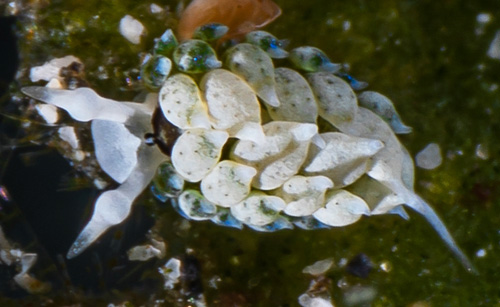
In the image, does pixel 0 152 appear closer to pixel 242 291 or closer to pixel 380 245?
pixel 242 291

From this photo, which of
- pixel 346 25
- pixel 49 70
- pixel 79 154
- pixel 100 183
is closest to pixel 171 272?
pixel 100 183

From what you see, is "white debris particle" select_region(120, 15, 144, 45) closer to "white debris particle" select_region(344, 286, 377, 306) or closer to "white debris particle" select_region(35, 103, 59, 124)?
"white debris particle" select_region(35, 103, 59, 124)

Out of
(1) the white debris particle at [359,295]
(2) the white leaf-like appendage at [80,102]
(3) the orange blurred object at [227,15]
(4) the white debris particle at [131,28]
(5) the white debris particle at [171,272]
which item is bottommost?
(5) the white debris particle at [171,272]

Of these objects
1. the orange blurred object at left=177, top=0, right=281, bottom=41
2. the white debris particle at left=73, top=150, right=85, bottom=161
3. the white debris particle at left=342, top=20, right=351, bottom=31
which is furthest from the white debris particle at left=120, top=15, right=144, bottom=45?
the white debris particle at left=342, top=20, right=351, bottom=31

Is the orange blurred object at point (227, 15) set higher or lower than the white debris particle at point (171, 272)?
higher

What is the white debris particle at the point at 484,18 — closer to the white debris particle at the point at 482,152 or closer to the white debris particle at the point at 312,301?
the white debris particle at the point at 482,152

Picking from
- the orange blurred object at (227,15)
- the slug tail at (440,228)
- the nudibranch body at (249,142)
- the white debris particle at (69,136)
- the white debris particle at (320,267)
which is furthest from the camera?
the white debris particle at (320,267)

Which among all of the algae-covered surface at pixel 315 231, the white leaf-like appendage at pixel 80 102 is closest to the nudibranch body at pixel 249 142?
the white leaf-like appendage at pixel 80 102
